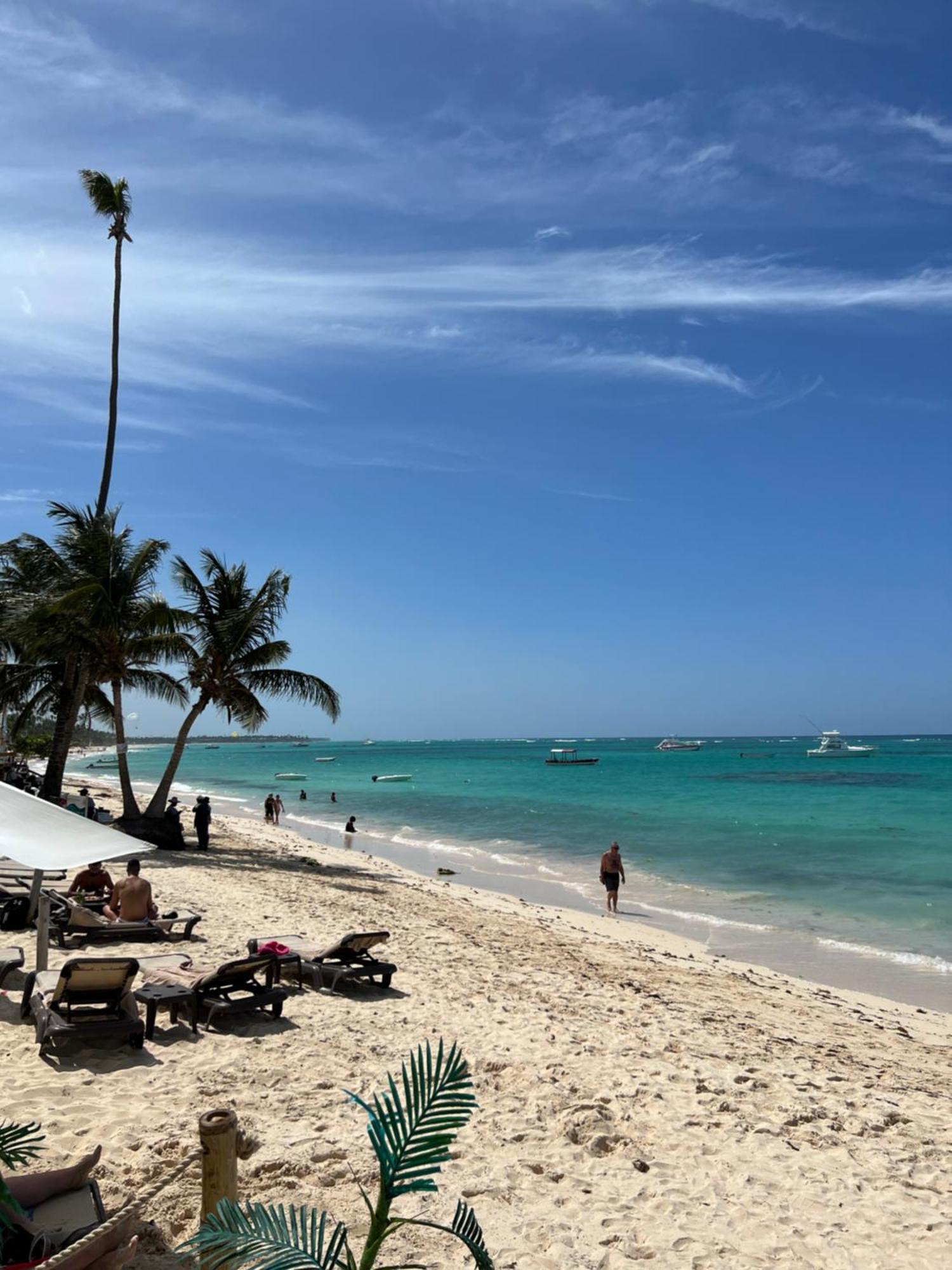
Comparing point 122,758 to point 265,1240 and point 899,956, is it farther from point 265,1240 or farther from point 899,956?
point 265,1240

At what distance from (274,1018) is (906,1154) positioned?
4.56 metres

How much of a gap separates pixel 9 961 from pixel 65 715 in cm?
1404

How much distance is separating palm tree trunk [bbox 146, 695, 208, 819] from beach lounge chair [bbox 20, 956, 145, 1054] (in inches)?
502

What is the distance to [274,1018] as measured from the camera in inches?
273

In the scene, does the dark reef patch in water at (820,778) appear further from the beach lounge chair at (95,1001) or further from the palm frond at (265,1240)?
the palm frond at (265,1240)

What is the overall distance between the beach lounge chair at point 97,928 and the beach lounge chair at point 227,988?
6.49 feet

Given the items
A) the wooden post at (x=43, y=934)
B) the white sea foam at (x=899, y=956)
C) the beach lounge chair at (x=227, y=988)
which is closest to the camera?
the beach lounge chair at (x=227, y=988)

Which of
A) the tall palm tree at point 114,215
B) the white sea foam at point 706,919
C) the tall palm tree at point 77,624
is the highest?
the tall palm tree at point 114,215

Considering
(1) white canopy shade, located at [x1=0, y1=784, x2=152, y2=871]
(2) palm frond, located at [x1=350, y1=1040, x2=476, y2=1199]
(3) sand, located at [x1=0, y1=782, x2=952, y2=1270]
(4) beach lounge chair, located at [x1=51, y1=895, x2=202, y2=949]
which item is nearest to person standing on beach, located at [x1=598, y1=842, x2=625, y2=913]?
(3) sand, located at [x1=0, y1=782, x2=952, y2=1270]

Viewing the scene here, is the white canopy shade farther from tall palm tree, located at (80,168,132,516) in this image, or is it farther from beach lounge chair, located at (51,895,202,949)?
tall palm tree, located at (80,168,132,516)

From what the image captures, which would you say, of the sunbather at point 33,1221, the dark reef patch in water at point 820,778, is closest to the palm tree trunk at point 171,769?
the sunbather at point 33,1221

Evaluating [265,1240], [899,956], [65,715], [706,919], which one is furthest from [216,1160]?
[65,715]

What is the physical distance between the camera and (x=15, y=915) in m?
9.71

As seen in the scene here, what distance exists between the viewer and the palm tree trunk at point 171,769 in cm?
1895
